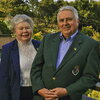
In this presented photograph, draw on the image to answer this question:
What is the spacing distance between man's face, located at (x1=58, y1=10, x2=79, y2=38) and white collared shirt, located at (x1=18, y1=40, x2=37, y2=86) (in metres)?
0.62

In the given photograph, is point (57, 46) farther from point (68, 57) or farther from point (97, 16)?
point (97, 16)

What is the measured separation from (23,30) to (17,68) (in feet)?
1.18

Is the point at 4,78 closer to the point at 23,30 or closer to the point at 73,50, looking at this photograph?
the point at 23,30

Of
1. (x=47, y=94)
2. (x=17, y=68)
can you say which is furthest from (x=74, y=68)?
(x=17, y=68)

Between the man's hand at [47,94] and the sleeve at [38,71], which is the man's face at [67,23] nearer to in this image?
the sleeve at [38,71]

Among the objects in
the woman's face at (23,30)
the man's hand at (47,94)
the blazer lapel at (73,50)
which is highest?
the woman's face at (23,30)

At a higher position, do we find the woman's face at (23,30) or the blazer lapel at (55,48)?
the woman's face at (23,30)

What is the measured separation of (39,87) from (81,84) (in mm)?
359

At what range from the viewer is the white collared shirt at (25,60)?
8.93 ft

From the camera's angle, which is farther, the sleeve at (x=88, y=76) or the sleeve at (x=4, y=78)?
the sleeve at (x=4, y=78)

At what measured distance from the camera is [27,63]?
2.76 metres

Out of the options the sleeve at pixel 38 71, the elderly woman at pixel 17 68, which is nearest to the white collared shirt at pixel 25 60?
the elderly woman at pixel 17 68

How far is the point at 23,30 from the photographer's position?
272cm

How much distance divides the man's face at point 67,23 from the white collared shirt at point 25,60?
62 centimetres
